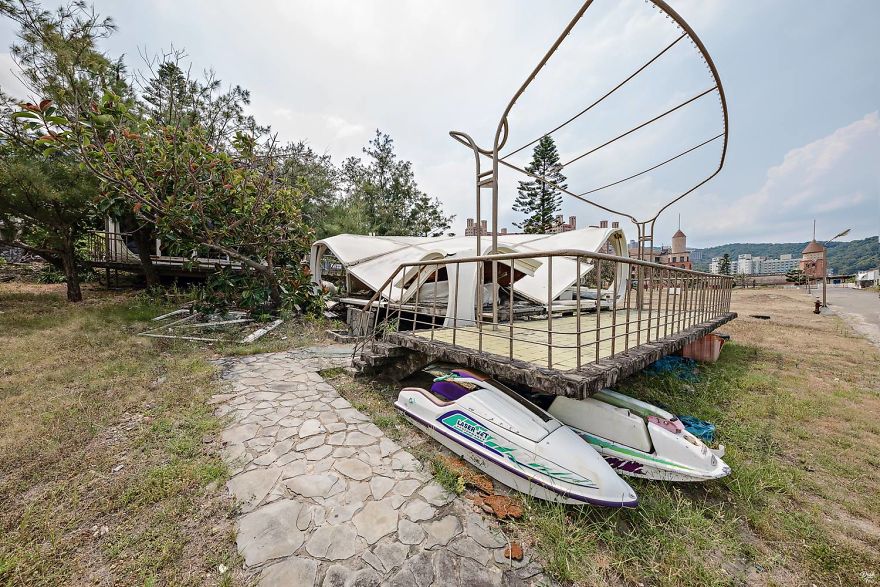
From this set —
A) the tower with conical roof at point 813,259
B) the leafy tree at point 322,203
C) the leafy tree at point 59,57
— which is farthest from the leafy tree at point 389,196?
the tower with conical roof at point 813,259

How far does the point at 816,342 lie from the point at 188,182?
1494 centimetres

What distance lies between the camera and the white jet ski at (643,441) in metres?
2.78

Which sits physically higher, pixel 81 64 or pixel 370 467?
pixel 81 64

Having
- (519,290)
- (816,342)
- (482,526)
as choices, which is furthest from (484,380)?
(816,342)

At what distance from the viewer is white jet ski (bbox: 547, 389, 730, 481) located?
2.78 meters

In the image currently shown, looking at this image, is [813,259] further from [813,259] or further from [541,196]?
[541,196]

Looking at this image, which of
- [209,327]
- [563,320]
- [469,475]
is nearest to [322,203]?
[209,327]

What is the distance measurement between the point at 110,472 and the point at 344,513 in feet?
6.70

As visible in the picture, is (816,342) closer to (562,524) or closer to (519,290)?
(519,290)

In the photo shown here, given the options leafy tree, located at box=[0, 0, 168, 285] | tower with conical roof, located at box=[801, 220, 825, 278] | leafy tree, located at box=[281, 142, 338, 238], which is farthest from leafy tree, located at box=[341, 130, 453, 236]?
tower with conical roof, located at box=[801, 220, 825, 278]

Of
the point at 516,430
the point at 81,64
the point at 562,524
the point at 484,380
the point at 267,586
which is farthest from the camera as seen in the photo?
the point at 81,64

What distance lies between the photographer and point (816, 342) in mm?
8125

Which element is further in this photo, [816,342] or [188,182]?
[816,342]

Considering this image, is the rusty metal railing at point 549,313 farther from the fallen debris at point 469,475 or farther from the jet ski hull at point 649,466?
the fallen debris at point 469,475
